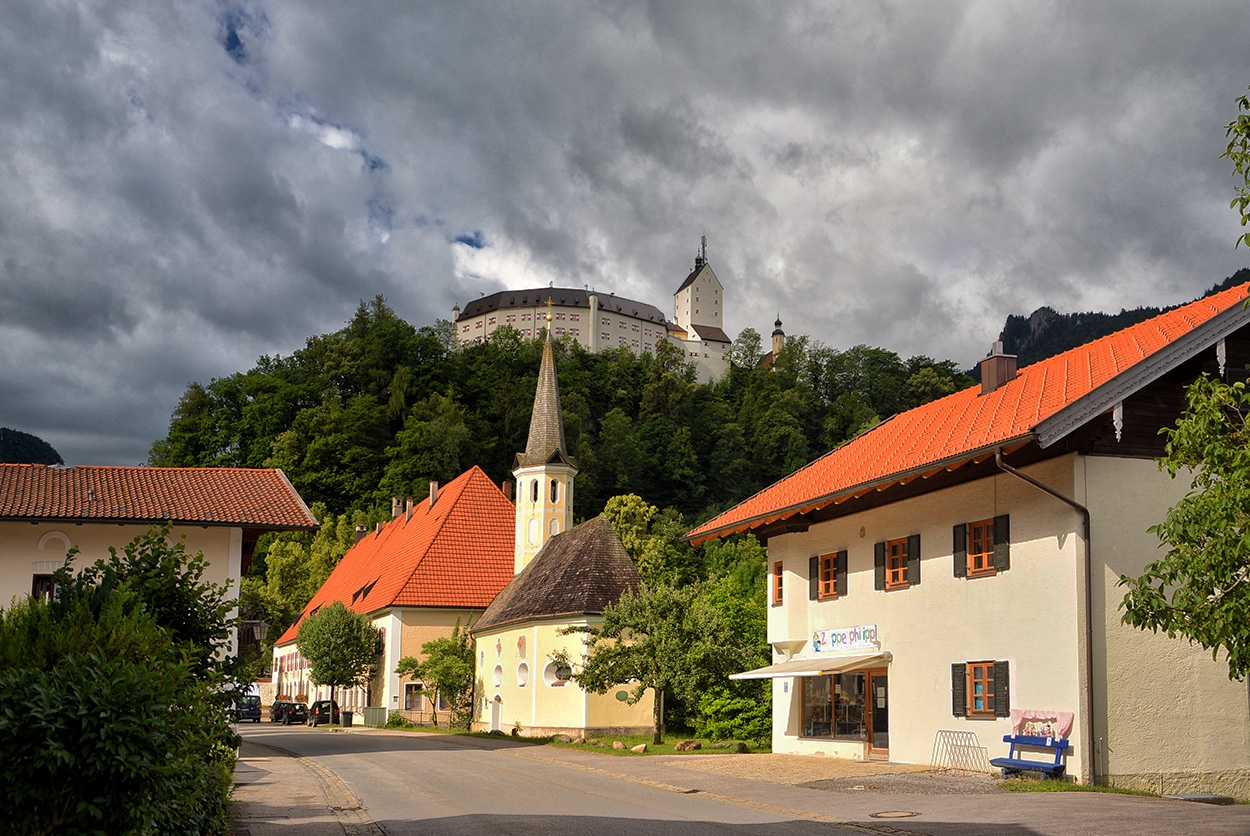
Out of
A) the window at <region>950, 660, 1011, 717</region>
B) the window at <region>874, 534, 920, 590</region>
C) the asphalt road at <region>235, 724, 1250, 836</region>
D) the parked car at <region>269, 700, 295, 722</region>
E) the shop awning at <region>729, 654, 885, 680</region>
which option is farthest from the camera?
the parked car at <region>269, 700, 295, 722</region>

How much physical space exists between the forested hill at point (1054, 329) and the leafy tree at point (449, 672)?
5536 centimetres

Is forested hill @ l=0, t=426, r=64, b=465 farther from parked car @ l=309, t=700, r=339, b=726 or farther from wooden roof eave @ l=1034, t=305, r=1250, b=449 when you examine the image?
wooden roof eave @ l=1034, t=305, r=1250, b=449

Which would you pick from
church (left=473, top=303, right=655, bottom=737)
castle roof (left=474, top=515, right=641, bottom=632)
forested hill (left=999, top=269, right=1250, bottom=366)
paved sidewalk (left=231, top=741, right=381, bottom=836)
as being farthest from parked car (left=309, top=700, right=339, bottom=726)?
forested hill (left=999, top=269, right=1250, bottom=366)

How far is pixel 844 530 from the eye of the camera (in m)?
26.2

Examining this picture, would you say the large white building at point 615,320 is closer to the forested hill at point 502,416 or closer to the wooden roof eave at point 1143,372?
the forested hill at point 502,416

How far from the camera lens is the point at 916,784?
18844 millimetres

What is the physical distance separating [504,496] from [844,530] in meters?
33.0

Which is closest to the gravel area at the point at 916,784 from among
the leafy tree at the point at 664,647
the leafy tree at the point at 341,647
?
the leafy tree at the point at 664,647

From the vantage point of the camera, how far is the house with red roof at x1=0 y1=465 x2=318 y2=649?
24.3m

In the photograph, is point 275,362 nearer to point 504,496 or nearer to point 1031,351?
point 504,496

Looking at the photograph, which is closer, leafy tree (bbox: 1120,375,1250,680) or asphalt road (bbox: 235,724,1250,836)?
leafy tree (bbox: 1120,375,1250,680)

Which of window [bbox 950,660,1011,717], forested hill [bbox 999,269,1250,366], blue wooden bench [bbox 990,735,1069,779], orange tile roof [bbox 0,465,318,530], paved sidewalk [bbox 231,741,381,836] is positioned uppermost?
forested hill [bbox 999,269,1250,366]

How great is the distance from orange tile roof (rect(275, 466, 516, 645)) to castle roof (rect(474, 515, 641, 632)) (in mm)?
5433

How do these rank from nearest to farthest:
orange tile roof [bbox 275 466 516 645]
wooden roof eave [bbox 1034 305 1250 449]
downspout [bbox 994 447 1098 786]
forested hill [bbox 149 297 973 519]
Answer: wooden roof eave [bbox 1034 305 1250 449] < downspout [bbox 994 447 1098 786] < orange tile roof [bbox 275 466 516 645] < forested hill [bbox 149 297 973 519]
